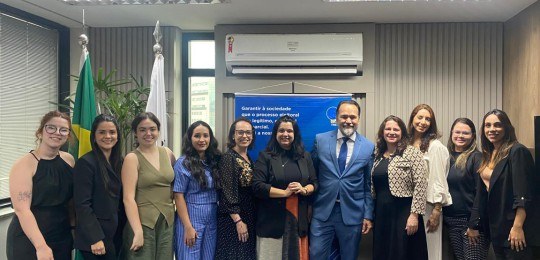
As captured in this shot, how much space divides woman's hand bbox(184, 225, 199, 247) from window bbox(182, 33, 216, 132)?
1980 mm

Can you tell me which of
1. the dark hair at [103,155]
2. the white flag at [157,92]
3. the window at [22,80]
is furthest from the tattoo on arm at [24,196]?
the window at [22,80]

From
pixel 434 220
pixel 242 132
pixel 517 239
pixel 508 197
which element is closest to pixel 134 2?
pixel 242 132

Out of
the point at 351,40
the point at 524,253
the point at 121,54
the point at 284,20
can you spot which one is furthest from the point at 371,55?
the point at 121,54

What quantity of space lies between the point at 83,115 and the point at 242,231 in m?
1.34

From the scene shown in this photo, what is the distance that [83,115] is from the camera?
2.83 metres

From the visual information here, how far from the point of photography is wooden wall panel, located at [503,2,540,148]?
3.37 metres

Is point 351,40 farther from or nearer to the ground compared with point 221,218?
farther from the ground

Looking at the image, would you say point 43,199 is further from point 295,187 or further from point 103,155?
point 295,187

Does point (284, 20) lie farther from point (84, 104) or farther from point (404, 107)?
point (84, 104)

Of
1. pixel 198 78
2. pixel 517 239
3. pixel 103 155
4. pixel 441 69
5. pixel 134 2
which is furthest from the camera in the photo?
pixel 198 78

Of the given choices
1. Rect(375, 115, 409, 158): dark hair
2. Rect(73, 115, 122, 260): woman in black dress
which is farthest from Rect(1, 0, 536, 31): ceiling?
Rect(73, 115, 122, 260): woman in black dress

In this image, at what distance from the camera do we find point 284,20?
397 centimetres

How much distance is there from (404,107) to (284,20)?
4.83ft

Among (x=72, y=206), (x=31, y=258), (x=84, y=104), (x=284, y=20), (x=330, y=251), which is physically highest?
(x=284, y=20)
